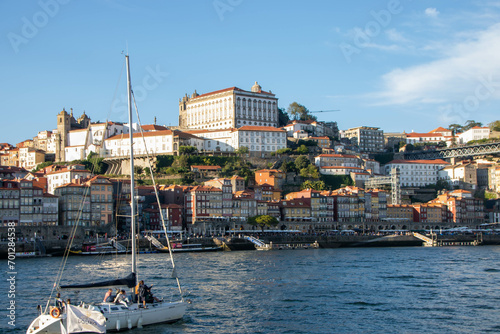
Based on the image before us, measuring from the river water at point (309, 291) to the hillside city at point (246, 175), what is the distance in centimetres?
1985

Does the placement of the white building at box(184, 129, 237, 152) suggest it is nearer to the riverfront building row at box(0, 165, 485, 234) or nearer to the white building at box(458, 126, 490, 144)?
the riverfront building row at box(0, 165, 485, 234)

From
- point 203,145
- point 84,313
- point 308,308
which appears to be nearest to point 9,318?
point 84,313

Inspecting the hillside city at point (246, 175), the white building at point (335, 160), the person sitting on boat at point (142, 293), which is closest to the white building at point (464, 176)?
the hillside city at point (246, 175)

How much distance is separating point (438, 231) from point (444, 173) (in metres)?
27.8

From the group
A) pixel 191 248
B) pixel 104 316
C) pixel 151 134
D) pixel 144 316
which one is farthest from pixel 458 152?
pixel 104 316

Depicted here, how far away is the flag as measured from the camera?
23031 millimetres

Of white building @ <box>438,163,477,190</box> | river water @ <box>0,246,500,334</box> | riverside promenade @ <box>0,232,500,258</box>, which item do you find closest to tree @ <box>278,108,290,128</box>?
white building @ <box>438,163,477,190</box>

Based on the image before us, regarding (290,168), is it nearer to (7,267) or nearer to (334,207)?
(334,207)

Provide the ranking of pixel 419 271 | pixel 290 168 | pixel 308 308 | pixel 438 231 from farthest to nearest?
pixel 290 168 → pixel 438 231 → pixel 419 271 → pixel 308 308

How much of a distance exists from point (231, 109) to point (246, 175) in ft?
82.3

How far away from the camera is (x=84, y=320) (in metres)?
23.2

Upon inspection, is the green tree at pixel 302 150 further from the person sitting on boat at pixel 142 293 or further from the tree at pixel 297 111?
the person sitting on boat at pixel 142 293

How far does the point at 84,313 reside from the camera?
23312 mm

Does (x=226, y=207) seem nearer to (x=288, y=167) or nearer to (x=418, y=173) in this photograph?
Result: (x=288, y=167)
